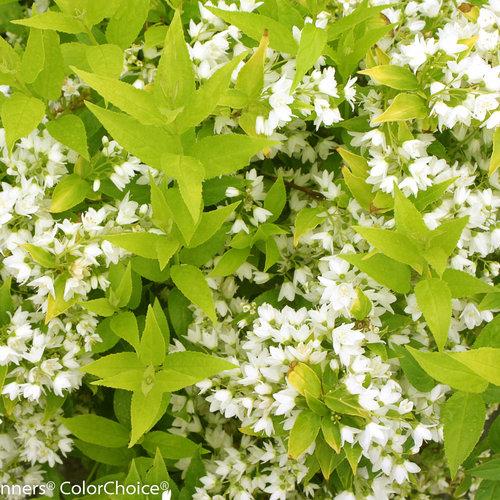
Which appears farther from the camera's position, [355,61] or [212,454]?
[212,454]

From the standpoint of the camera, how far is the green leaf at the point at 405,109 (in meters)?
2.71

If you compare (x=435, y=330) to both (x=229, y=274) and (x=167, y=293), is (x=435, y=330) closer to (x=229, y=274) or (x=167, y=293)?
(x=229, y=274)

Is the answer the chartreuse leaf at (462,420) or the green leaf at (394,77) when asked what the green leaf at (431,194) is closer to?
the green leaf at (394,77)

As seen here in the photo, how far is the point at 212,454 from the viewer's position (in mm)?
3445

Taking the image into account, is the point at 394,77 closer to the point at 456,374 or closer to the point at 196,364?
the point at 456,374

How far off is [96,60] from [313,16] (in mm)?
1041

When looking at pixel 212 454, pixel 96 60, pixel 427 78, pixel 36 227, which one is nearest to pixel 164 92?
pixel 96 60

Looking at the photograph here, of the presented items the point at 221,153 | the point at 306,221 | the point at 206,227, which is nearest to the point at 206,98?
the point at 221,153

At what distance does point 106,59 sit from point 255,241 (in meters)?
1.09

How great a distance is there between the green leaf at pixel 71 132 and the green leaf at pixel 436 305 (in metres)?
1.55

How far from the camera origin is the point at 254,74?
2.72 meters

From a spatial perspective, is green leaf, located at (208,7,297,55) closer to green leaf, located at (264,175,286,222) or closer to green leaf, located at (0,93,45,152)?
green leaf, located at (264,175,286,222)

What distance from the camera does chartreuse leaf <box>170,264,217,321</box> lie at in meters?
2.76

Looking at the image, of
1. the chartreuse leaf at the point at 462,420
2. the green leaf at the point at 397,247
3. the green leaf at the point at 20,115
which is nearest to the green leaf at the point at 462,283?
the green leaf at the point at 397,247
